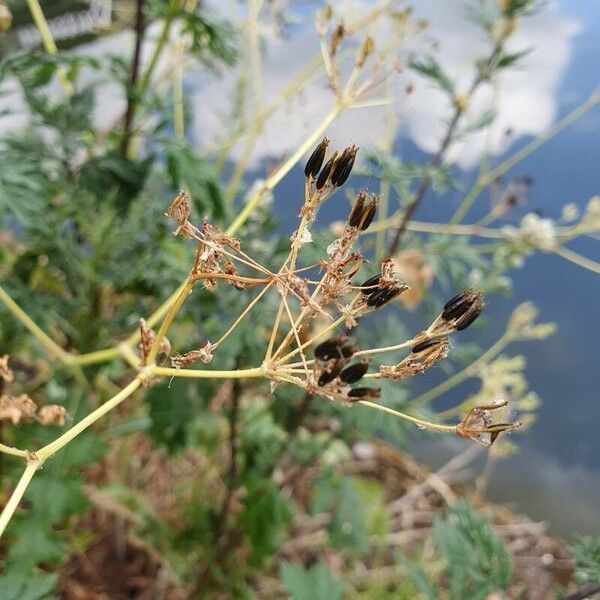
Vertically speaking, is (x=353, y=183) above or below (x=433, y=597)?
above

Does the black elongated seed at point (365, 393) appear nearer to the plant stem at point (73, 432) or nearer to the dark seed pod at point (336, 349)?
the dark seed pod at point (336, 349)

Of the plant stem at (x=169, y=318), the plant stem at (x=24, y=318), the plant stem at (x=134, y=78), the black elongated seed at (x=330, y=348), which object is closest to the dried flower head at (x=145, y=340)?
the plant stem at (x=169, y=318)

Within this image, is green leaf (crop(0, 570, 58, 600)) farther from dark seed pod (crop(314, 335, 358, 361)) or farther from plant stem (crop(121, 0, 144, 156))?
plant stem (crop(121, 0, 144, 156))

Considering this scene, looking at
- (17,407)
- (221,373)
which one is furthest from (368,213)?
(17,407)

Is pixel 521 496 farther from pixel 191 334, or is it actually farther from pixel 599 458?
pixel 191 334

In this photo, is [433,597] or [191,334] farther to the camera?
[191,334]

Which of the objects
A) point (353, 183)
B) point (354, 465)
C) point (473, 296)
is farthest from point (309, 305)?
point (354, 465)

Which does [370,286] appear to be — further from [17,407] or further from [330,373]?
[17,407]
